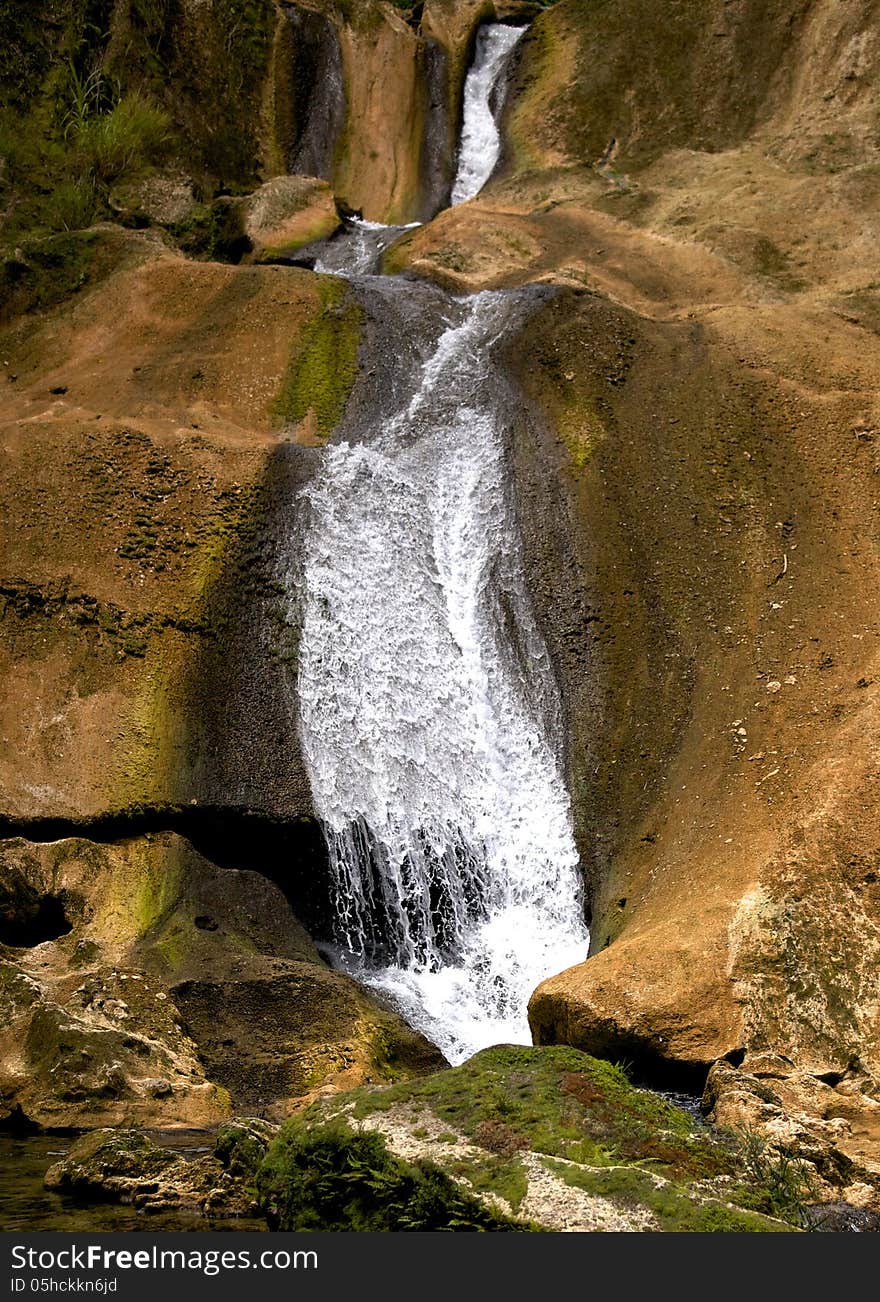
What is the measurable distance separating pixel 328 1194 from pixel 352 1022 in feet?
17.7

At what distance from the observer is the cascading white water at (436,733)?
1523cm

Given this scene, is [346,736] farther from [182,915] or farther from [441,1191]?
[441,1191]

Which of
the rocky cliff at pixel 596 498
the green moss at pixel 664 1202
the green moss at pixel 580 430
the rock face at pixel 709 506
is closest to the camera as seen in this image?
the green moss at pixel 664 1202

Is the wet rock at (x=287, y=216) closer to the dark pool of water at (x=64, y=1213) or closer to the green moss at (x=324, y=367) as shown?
the green moss at (x=324, y=367)

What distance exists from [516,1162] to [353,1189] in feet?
3.24

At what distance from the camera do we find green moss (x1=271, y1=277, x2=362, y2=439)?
20953 millimetres

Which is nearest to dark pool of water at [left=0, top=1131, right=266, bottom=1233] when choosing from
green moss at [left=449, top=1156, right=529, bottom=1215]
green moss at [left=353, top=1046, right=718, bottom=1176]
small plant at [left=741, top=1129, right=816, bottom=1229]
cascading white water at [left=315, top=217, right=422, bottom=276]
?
green moss at [left=353, top=1046, right=718, bottom=1176]

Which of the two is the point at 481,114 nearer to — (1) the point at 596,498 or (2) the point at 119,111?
(2) the point at 119,111

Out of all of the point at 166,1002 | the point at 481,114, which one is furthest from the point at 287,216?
the point at 166,1002

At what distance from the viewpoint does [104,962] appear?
13.7 meters

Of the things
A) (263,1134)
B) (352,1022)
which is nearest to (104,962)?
(352,1022)

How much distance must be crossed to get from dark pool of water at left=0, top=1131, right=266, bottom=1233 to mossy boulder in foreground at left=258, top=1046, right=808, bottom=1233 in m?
0.48

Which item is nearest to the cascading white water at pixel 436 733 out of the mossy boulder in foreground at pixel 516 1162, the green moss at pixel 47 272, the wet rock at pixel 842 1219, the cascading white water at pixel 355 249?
the mossy boulder in foreground at pixel 516 1162

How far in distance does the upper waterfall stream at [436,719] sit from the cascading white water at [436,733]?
0.08ft
